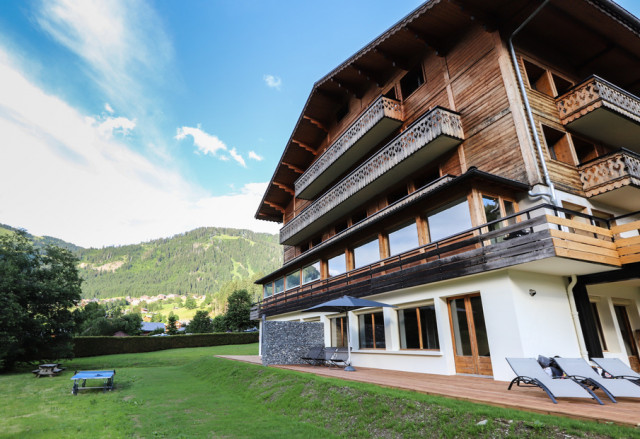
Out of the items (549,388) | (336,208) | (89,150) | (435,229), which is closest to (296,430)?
(549,388)

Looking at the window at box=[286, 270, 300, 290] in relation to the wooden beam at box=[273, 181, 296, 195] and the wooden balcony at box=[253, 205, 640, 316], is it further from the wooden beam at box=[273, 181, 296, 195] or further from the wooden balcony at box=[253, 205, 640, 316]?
the wooden balcony at box=[253, 205, 640, 316]

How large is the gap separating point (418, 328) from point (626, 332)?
Answer: 7.08 meters

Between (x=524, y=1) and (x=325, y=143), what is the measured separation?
13.8 m

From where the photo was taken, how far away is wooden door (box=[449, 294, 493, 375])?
30.1 feet

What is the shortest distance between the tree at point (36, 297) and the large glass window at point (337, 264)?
17.0m

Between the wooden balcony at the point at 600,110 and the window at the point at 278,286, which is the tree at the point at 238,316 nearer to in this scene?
the window at the point at 278,286

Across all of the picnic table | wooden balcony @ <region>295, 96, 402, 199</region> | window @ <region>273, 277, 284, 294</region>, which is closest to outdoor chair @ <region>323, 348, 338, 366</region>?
wooden balcony @ <region>295, 96, 402, 199</region>

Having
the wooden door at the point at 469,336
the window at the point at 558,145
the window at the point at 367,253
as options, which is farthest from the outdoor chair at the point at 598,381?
the window at the point at 367,253

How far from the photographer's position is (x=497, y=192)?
10.2 metres

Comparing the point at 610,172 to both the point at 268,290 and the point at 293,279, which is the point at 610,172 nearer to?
the point at 293,279

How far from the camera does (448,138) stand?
1216 centimetres

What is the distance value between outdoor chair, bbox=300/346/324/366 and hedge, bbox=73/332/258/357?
1085 inches

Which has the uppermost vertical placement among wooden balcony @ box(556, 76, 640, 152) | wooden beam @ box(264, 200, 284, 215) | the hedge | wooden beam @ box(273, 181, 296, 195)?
wooden beam @ box(273, 181, 296, 195)

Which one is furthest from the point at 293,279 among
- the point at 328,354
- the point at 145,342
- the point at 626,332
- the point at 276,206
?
the point at 145,342
